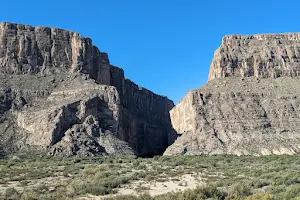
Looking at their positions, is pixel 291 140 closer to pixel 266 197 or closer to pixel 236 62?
pixel 236 62

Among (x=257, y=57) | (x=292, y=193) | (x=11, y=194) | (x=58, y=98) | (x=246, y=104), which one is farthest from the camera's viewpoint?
(x=257, y=57)

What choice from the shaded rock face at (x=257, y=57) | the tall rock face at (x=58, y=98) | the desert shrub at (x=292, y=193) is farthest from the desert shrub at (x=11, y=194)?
the shaded rock face at (x=257, y=57)

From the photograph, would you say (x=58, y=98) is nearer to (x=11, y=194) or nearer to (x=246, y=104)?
(x=246, y=104)

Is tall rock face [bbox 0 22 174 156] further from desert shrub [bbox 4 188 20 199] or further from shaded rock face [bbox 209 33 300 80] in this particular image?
desert shrub [bbox 4 188 20 199]

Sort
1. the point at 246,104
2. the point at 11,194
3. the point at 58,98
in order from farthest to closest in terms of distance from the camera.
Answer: the point at 246,104, the point at 58,98, the point at 11,194

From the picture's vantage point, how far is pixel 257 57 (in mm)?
111000

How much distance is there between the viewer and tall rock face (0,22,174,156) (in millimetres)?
73812

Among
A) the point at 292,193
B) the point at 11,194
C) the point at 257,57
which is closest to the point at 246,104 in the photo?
the point at 257,57

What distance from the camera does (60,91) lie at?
286 ft

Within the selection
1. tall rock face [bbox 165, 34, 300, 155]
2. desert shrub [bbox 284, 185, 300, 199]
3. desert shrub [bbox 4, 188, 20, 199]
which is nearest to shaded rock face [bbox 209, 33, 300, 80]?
tall rock face [bbox 165, 34, 300, 155]

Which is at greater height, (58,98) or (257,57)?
(257,57)

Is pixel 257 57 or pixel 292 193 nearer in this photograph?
pixel 292 193

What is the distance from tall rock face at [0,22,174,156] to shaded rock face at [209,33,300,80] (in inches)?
1224

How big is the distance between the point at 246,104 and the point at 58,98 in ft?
142
